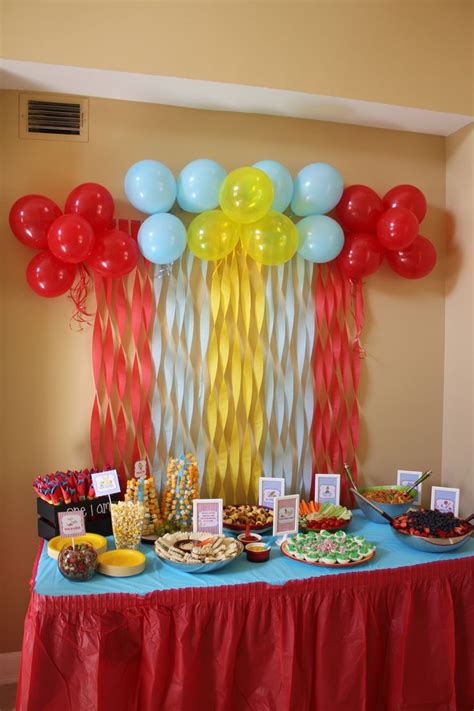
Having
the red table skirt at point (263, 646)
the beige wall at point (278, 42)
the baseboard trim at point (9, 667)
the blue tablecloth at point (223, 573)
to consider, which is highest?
the beige wall at point (278, 42)

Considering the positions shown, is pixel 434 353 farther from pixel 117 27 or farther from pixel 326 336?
pixel 117 27

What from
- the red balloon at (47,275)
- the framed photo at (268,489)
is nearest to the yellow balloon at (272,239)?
the red balloon at (47,275)

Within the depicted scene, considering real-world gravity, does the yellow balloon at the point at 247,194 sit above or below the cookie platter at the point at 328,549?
above

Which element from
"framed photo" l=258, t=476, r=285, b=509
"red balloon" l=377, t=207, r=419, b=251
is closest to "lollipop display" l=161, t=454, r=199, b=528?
"framed photo" l=258, t=476, r=285, b=509

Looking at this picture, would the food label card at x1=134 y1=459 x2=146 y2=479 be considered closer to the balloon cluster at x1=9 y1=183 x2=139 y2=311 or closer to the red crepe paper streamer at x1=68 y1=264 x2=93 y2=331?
the red crepe paper streamer at x1=68 y1=264 x2=93 y2=331

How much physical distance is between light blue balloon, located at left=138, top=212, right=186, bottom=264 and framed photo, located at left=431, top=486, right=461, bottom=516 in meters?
1.70

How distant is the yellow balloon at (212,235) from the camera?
277 cm

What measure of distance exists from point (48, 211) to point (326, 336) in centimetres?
152

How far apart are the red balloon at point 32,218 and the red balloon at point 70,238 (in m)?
0.10

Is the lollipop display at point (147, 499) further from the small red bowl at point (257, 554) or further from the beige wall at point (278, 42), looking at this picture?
the beige wall at point (278, 42)

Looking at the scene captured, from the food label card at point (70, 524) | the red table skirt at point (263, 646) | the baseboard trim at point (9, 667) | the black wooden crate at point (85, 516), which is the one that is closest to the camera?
the red table skirt at point (263, 646)

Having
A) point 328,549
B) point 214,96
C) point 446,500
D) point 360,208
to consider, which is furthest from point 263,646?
point 214,96

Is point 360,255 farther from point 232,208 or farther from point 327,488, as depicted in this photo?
point 327,488

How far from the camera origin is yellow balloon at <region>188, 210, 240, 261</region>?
9.08 ft
